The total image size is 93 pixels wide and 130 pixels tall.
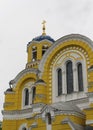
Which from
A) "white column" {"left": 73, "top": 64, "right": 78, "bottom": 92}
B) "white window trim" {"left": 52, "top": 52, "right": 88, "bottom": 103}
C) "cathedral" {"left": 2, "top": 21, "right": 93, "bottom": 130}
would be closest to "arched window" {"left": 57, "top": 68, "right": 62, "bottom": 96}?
"cathedral" {"left": 2, "top": 21, "right": 93, "bottom": 130}

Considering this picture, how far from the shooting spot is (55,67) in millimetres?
24953

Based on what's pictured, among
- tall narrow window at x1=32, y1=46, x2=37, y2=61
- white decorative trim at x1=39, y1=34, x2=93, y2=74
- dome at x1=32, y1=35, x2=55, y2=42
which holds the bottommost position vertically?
white decorative trim at x1=39, y1=34, x2=93, y2=74

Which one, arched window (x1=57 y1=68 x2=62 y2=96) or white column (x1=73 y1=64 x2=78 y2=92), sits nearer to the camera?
white column (x1=73 y1=64 x2=78 y2=92)

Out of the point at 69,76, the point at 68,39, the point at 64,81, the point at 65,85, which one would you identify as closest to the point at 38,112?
the point at 65,85

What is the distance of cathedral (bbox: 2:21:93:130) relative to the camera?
2002cm

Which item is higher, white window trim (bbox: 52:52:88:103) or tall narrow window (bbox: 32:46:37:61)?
tall narrow window (bbox: 32:46:37:61)

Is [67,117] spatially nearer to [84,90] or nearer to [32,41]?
[84,90]

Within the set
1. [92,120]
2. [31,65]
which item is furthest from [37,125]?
[31,65]

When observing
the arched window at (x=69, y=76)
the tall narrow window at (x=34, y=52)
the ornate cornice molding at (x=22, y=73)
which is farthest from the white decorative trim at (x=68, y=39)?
the tall narrow window at (x=34, y=52)

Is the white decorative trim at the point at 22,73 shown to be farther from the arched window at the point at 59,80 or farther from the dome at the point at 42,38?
the dome at the point at 42,38

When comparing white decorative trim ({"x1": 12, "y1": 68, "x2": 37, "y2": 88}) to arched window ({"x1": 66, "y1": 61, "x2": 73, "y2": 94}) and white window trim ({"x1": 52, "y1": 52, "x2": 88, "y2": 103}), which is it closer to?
white window trim ({"x1": 52, "y1": 52, "x2": 88, "y2": 103})

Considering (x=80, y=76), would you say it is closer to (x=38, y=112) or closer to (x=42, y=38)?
(x=38, y=112)

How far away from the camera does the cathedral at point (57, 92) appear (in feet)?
65.7

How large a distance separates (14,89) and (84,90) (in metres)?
7.64
